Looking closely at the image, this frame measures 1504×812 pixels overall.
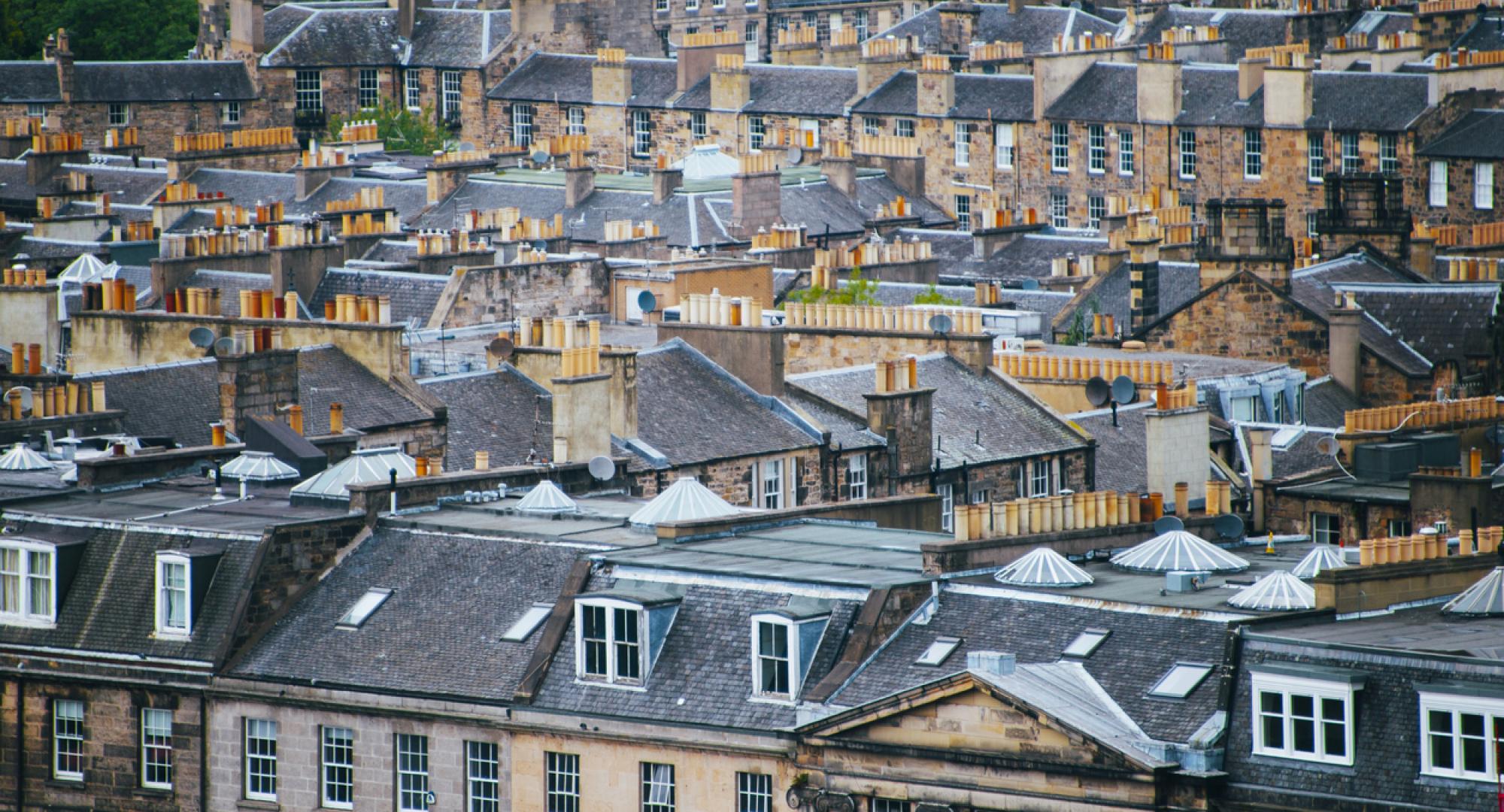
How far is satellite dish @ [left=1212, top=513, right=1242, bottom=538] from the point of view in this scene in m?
50.4

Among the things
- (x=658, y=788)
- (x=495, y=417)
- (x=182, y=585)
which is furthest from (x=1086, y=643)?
(x=495, y=417)

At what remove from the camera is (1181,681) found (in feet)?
131

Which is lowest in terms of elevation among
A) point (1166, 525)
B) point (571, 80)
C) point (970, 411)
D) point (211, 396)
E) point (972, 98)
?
point (1166, 525)

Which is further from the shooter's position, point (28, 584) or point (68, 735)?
point (28, 584)

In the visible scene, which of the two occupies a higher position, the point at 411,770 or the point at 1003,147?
the point at 1003,147

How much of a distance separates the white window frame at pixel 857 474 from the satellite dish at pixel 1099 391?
7105mm

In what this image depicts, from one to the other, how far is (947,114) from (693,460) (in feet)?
189

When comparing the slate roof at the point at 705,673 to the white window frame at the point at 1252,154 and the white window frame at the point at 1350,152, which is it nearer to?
the white window frame at the point at 1350,152

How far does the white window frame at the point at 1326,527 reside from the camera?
2267 inches

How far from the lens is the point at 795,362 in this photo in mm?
68125

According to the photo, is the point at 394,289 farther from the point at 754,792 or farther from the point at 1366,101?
the point at 1366,101

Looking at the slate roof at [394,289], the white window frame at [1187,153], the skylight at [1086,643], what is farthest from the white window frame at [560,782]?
the white window frame at [1187,153]

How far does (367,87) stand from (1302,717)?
3947 inches

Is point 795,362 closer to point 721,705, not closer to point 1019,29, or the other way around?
point 721,705
